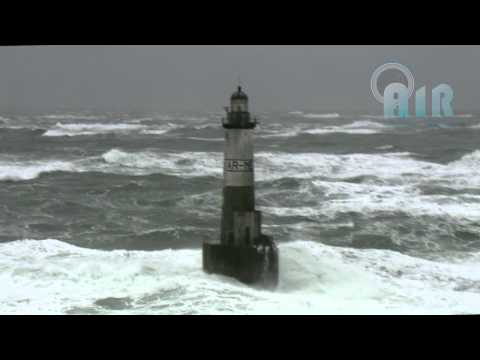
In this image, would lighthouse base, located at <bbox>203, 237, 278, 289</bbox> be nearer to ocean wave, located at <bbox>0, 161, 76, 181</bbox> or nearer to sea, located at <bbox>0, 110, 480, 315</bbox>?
sea, located at <bbox>0, 110, 480, 315</bbox>

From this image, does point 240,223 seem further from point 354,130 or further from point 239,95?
point 354,130

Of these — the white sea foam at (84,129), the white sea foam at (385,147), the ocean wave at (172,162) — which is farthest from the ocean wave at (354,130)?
the ocean wave at (172,162)

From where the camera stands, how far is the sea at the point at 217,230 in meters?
6.95

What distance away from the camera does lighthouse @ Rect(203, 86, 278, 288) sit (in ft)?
25.9

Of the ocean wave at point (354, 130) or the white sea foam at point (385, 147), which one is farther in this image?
the ocean wave at point (354, 130)

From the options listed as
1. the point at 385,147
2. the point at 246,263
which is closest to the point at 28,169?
the point at 246,263

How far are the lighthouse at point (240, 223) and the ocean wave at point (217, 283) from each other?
8.7 inches

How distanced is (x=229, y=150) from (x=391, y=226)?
431cm

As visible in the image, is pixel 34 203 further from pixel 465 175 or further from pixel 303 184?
pixel 465 175

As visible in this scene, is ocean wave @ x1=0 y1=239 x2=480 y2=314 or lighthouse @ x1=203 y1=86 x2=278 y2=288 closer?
ocean wave @ x1=0 y1=239 x2=480 y2=314

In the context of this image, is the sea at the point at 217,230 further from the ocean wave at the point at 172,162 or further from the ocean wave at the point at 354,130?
the ocean wave at the point at 354,130

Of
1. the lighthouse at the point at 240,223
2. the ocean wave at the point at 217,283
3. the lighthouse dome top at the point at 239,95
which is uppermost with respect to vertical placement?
the lighthouse dome top at the point at 239,95

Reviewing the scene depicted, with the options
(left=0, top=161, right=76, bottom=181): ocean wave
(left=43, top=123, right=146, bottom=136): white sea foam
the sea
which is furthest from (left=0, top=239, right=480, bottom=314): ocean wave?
(left=43, top=123, right=146, bottom=136): white sea foam

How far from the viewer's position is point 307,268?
863 centimetres
